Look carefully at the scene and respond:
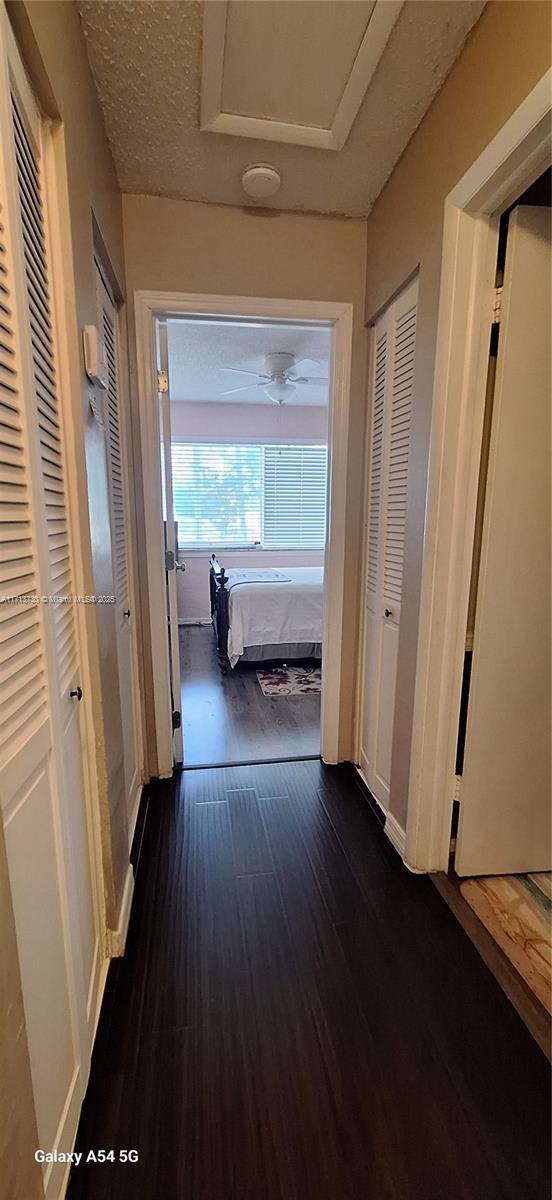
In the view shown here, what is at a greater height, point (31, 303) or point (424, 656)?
point (31, 303)

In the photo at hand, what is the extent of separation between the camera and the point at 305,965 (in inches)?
53.1

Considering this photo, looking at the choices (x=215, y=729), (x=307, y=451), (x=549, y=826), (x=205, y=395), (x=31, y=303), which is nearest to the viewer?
(x=31, y=303)

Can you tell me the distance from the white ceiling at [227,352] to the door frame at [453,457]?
3.96 ft

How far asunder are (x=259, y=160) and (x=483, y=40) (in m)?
0.72

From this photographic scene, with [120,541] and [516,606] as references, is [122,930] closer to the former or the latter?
[120,541]

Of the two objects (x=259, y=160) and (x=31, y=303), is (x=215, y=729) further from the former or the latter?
(x=259, y=160)

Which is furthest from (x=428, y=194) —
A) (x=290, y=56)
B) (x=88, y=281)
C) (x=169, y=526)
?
(x=169, y=526)

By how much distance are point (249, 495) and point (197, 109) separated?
4.24 m

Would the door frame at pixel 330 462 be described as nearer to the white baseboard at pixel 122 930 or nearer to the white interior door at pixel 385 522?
the white interior door at pixel 385 522

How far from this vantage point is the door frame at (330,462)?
1.89 meters

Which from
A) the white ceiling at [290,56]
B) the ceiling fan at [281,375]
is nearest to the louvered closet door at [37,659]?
the white ceiling at [290,56]

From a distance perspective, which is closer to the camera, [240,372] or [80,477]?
[80,477]

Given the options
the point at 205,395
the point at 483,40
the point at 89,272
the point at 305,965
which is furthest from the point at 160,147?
the point at 205,395

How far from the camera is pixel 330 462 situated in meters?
2.16
